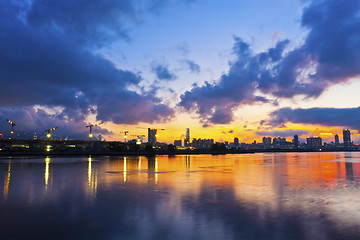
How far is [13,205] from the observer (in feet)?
58.1

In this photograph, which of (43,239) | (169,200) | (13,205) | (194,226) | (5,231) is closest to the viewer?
(43,239)

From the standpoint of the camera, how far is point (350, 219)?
47.1ft

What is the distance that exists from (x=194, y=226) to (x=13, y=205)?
1254 centimetres

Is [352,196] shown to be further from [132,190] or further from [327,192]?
[132,190]

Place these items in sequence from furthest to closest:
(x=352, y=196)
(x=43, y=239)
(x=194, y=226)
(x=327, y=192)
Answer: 1. (x=327, y=192)
2. (x=352, y=196)
3. (x=194, y=226)
4. (x=43, y=239)

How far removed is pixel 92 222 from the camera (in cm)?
1359

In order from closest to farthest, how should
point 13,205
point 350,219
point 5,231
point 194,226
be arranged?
point 5,231 → point 194,226 → point 350,219 → point 13,205

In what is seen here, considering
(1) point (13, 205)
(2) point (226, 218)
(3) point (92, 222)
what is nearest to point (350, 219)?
(2) point (226, 218)

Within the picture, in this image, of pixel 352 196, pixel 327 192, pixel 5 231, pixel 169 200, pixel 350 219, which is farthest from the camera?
pixel 327 192

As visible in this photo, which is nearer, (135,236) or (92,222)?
(135,236)

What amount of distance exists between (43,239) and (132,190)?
13.9 meters

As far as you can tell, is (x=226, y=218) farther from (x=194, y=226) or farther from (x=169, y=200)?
(x=169, y=200)

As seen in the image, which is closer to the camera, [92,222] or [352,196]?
[92,222]

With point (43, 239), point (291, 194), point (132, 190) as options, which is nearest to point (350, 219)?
point (291, 194)
